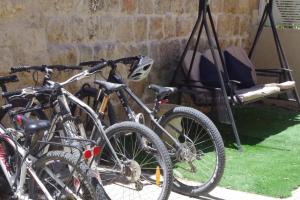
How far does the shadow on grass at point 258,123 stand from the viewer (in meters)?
6.21

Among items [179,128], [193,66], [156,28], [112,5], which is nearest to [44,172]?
[179,128]

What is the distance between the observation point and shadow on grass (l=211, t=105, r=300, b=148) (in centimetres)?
621

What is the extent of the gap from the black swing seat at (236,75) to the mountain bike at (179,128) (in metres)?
1.55

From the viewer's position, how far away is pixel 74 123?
3.79m

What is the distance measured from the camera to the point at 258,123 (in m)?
7.05

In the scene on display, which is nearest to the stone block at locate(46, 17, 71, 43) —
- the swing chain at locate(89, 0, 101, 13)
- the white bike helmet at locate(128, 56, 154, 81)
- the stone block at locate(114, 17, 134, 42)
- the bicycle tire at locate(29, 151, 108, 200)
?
the swing chain at locate(89, 0, 101, 13)

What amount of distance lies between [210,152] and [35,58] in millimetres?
1817

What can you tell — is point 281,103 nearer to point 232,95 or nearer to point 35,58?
point 232,95

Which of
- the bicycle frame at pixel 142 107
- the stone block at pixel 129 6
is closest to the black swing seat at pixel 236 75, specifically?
the stone block at pixel 129 6

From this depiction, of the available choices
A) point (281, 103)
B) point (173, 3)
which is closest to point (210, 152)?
point (173, 3)

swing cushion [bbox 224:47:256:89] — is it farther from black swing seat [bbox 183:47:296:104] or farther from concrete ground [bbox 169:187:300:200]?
concrete ground [bbox 169:187:300:200]

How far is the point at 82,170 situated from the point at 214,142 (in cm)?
142

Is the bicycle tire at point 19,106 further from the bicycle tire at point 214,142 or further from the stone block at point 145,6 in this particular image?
the stone block at point 145,6

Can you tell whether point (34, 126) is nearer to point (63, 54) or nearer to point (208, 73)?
point (63, 54)
